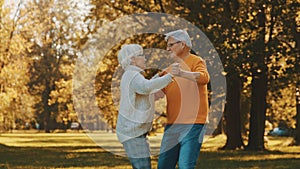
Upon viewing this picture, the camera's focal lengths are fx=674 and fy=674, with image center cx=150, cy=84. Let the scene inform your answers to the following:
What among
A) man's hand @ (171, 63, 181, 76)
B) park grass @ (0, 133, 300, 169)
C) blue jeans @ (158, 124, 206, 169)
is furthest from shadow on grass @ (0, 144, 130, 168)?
man's hand @ (171, 63, 181, 76)

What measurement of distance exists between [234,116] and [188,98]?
875 inches

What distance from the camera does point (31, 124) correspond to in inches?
3617

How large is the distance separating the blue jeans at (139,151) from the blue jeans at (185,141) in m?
0.72

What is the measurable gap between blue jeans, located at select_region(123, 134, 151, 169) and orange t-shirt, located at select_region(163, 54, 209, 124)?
31.6 inches

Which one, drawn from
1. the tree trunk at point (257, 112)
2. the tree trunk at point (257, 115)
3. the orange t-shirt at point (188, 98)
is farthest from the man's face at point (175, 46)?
the tree trunk at point (257, 115)

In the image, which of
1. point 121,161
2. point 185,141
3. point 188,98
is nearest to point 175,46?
point 188,98

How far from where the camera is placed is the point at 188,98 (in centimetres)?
732

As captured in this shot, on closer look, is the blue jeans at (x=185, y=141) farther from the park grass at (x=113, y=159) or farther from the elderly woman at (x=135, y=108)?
the park grass at (x=113, y=159)

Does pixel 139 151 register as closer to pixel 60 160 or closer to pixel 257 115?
pixel 60 160

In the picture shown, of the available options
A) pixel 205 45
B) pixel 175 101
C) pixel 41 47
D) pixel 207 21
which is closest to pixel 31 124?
pixel 41 47

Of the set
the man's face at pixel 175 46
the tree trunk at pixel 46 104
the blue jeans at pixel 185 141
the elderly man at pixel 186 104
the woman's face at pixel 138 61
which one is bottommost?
the tree trunk at pixel 46 104

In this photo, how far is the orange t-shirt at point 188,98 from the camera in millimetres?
7242

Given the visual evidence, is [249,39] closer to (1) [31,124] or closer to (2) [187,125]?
(2) [187,125]

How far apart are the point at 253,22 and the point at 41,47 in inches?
1792
